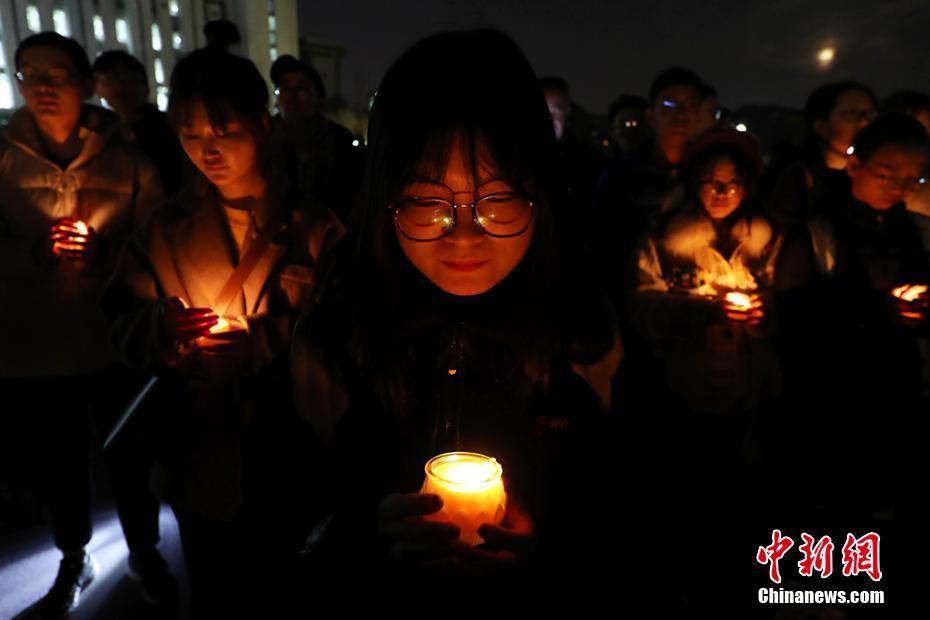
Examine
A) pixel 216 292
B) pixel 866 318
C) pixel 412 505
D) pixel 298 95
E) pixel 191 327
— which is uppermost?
pixel 298 95

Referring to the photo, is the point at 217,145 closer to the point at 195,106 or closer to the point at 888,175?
the point at 195,106

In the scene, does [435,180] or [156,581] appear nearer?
[435,180]

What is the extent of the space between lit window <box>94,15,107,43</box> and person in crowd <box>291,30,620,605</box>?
61.3 m

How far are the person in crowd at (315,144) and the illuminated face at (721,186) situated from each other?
6.21ft

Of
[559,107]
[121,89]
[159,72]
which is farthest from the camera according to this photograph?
[159,72]

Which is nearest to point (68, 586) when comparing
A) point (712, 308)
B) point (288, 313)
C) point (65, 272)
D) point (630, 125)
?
point (65, 272)

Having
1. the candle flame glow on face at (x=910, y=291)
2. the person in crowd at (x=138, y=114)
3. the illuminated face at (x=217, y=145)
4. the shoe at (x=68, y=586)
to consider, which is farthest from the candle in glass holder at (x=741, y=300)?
the person in crowd at (x=138, y=114)

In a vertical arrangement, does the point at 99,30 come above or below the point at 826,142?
above

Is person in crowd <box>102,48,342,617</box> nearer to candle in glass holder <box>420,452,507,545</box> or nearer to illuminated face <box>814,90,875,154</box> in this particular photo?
candle in glass holder <box>420,452,507,545</box>

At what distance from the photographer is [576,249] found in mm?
1604

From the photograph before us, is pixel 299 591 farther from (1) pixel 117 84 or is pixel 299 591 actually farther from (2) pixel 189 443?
(1) pixel 117 84

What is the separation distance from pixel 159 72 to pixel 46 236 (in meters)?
60.2

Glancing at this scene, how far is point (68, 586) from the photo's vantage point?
282 cm

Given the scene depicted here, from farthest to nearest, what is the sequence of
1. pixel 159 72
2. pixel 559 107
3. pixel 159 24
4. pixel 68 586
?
pixel 159 72
pixel 159 24
pixel 559 107
pixel 68 586
